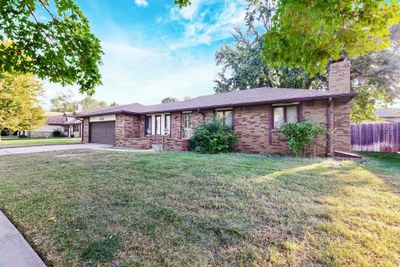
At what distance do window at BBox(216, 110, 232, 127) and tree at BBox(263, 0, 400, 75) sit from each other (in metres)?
7.67

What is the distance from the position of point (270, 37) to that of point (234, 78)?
1772 centimetres

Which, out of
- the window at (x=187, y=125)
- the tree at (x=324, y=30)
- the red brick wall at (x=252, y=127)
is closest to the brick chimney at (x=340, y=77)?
the red brick wall at (x=252, y=127)

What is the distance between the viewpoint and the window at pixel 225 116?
11625 millimetres

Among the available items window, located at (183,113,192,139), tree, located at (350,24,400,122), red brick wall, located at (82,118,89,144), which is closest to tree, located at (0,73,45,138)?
red brick wall, located at (82,118,89,144)

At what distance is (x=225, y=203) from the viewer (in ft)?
11.1

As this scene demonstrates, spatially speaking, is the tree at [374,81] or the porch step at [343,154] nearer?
the porch step at [343,154]

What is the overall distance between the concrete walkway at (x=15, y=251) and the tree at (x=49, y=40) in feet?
9.26

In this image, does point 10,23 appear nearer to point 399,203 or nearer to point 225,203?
point 225,203

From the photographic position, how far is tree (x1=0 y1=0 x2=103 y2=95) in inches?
130

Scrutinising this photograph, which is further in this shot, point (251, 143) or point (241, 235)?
point (251, 143)

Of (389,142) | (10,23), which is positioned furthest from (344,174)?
(389,142)

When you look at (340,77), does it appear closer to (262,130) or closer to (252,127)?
(262,130)

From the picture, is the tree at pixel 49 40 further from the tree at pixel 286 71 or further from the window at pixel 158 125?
the tree at pixel 286 71

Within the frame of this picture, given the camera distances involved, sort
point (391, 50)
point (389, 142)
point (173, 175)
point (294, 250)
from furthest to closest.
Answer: point (391, 50)
point (389, 142)
point (173, 175)
point (294, 250)
